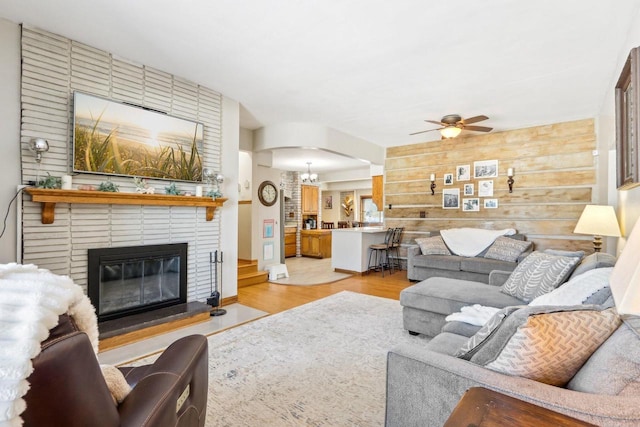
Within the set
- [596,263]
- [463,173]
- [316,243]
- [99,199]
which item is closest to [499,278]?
[596,263]

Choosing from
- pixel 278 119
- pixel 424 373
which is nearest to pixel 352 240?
pixel 278 119

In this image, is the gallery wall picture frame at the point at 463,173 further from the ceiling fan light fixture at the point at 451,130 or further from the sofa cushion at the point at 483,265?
the sofa cushion at the point at 483,265

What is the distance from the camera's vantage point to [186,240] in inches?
139

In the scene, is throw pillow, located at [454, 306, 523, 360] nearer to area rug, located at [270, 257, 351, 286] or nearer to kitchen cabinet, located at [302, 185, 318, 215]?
area rug, located at [270, 257, 351, 286]

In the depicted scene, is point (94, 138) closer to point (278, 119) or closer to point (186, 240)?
point (186, 240)

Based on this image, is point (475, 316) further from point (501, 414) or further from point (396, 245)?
point (396, 245)

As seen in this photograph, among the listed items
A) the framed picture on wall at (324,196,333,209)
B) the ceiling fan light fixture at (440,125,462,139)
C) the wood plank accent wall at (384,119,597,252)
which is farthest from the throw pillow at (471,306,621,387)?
the framed picture on wall at (324,196,333,209)

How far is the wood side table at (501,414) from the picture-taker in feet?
2.42

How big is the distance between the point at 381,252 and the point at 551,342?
525 centimetres

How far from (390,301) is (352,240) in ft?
6.70

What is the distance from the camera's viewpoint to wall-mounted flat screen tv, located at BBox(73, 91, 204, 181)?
2.74 metres

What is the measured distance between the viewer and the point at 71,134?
270 centimetres

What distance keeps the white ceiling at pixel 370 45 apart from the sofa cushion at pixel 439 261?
232cm

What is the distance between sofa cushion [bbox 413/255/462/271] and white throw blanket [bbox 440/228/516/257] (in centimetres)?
21
